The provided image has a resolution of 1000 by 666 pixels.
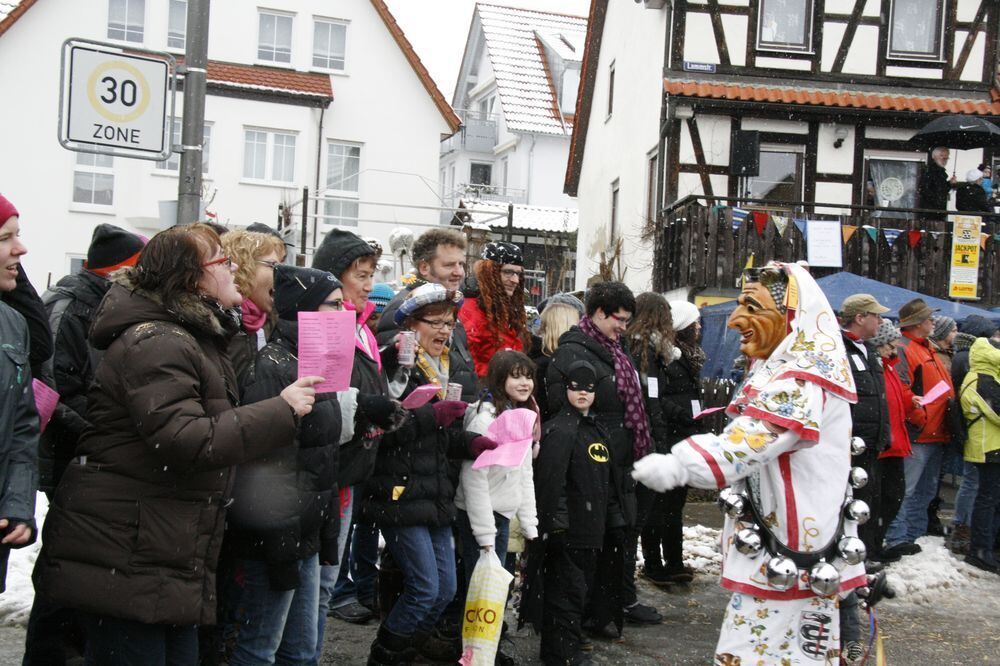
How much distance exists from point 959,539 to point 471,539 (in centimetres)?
617

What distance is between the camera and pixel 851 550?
12.0 ft

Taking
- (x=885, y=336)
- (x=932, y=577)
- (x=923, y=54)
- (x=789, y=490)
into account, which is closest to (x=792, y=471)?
(x=789, y=490)

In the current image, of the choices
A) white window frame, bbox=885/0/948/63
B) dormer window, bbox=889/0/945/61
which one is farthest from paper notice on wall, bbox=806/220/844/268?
dormer window, bbox=889/0/945/61

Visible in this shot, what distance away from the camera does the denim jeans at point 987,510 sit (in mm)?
8734

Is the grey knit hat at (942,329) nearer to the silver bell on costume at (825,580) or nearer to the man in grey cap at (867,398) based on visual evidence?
the man in grey cap at (867,398)

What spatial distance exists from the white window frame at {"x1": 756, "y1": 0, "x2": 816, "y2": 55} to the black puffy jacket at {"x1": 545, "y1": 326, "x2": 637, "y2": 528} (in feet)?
45.1

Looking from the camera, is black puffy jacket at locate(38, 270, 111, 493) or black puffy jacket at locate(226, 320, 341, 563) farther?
black puffy jacket at locate(38, 270, 111, 493)

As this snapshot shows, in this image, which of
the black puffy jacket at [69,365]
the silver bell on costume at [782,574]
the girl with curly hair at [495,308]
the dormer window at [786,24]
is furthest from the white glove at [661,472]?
the dormer window at [786,24]

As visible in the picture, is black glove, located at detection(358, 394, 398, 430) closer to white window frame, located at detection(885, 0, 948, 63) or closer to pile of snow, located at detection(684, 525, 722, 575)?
pile of snow, located at detection(684, 525, 722, 575)

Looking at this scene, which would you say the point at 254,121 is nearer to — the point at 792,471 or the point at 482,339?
the point at 482,339

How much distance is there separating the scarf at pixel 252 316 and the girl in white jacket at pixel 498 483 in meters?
1.27

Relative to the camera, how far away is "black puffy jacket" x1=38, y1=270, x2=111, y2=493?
4.31 meters

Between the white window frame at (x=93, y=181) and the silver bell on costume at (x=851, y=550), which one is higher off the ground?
the white window frame at (x=93, y=181)

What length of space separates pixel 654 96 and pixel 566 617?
15.0 meters
